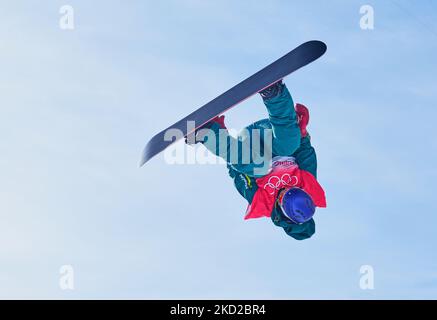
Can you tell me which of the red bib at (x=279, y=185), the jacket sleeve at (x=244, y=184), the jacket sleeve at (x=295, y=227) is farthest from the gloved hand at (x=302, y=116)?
the jacket sleeve at (x=295, y=227)

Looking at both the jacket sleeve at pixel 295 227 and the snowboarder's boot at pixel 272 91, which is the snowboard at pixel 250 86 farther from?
the jacket sleeve at pixel 295 227

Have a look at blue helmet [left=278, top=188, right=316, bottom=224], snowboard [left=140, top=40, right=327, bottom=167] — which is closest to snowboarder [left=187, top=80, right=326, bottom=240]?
blue helmet [left=278, top=188, right=316, bottom=224]

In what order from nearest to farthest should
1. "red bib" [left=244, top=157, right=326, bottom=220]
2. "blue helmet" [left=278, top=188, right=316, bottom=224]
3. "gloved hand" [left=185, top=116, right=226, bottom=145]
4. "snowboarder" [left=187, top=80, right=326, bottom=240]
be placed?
1. "gloved hand" [left=185, top=116, right=226, bottom=145]
2. "snowboarder" [left=187, top=80, right=326, bottom=240]
3. "blue helmet" [left=278, top=188, right=316, bottom=224]
4. "red bib" [left=244, top=157, right=326, bottom=220]

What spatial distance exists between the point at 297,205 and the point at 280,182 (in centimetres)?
42

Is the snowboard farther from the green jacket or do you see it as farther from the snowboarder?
the green jacket

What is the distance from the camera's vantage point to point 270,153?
27.1 ft

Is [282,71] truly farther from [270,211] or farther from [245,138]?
[270,211]

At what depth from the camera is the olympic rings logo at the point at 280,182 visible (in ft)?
27.5

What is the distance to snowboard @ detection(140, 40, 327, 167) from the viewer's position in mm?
7395

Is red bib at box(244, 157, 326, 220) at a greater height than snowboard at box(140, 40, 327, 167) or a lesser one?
lesser

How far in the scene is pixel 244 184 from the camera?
8516 millimetres

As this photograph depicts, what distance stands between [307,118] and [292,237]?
1358 mm
